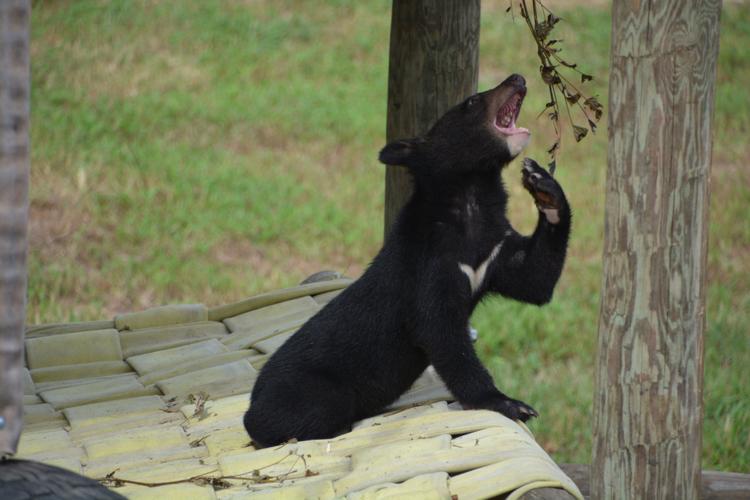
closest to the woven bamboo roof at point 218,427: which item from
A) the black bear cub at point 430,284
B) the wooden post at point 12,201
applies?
the black bear cub at point 430,284

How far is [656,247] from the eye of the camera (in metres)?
3.13

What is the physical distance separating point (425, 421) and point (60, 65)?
9.32m

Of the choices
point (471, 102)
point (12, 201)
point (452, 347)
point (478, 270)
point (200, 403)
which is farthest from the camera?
point (200, 403)

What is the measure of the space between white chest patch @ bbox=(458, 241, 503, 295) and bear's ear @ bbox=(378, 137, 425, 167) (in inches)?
14.7

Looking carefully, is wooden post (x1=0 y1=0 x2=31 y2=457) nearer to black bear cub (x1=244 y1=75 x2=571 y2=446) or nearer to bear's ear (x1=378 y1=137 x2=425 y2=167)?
black bear cub (x1=244 y1=75 x2=571 y2=446)

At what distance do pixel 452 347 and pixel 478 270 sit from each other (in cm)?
30

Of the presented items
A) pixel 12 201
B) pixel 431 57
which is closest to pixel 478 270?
pixel 431 57

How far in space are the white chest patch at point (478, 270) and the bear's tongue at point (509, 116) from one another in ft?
1.13

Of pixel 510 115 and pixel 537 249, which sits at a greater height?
pixel 510 115

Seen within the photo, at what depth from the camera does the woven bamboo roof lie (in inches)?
111

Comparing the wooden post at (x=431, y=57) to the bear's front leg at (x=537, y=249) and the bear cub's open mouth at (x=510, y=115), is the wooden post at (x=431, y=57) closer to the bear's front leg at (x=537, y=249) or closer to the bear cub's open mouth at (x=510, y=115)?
the bear cub's open mouth at (x=510, y=115)

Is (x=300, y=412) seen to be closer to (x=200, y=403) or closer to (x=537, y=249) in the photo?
(x=200, y=403)

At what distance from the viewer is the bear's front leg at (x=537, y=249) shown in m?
3.57

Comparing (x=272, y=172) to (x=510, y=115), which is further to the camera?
(x=272, y=172)
